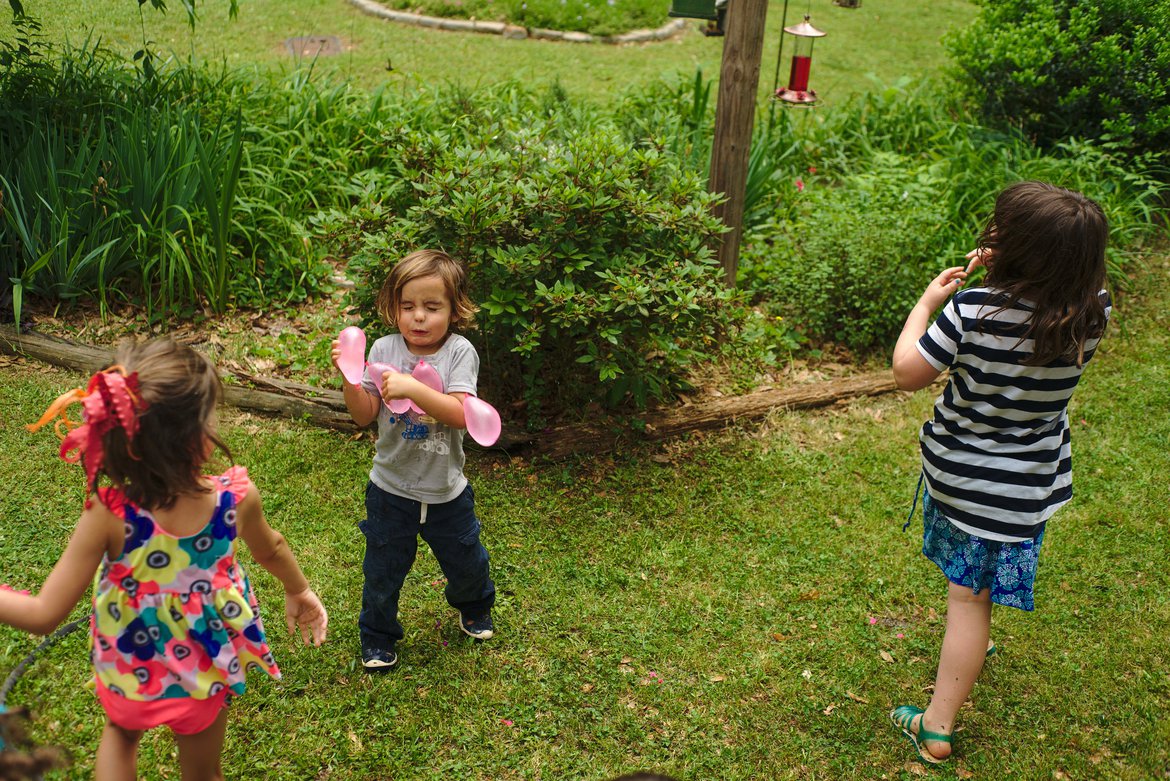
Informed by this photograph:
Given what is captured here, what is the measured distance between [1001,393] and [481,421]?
144 centimetres

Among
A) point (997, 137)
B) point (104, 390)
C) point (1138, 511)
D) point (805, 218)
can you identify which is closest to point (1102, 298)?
point (1138, 511)

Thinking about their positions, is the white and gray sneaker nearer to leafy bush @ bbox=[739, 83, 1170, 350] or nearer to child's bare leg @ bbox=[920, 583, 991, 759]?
child's bare leg @ bbox=[920, 583, 991, 759]

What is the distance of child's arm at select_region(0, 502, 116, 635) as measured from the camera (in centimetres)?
Answer: 194

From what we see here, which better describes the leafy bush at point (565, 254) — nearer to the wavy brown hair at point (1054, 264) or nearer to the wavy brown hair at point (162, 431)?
the wavy brown hair at point (1054, 264)

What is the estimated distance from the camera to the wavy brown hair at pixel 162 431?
200cm

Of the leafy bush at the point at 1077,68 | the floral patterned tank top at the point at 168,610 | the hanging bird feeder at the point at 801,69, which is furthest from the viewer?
the leafy bush at the point at 1077,68

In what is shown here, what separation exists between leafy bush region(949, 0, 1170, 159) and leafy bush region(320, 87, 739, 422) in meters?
3.47

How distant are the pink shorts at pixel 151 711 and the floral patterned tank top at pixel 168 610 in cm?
2

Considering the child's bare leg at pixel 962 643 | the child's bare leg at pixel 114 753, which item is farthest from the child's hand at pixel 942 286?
the child's bare leg at pixel 114 753

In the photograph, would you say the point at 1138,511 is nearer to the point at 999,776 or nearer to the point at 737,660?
the point at 999,776

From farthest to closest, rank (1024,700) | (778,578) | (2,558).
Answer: (778,578), (2,558), (1024,700)

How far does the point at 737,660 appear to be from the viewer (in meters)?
3.39

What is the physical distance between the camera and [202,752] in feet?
7.55

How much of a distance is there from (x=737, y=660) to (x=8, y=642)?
2374 millimetres
